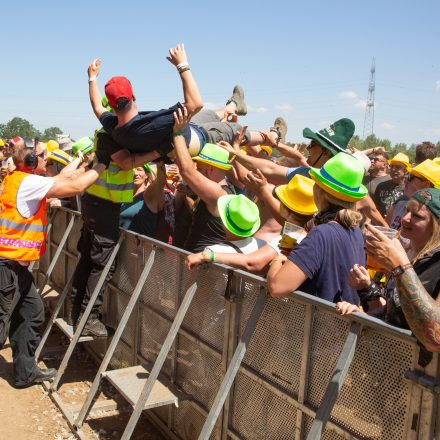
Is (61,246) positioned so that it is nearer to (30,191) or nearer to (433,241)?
(30,191)

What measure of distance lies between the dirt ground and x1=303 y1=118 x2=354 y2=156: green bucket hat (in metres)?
2.77

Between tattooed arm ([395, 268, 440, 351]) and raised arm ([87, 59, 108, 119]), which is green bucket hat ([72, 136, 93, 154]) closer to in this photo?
raised arm ([87, 59, 108, 119])

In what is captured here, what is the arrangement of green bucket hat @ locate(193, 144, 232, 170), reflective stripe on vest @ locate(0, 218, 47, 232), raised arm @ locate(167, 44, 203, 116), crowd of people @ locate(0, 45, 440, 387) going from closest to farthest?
crowd of people @ locate(0, 45, 440, 387), raised arm @ locate(167, 44, 203, 116), green bucket hat @ locate(193, 144, 232, 170), reflective stripe on vest @ locate(0, 218, 47, 232)

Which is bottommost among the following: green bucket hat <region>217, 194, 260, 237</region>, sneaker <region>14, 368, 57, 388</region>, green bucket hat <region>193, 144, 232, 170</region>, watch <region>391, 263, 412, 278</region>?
sneaker <region>14, 368, 57, 388</region>

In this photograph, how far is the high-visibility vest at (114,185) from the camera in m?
5.02

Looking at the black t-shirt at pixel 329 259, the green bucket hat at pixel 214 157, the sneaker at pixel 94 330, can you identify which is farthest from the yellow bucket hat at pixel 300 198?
the sneaker at pixel 94 330

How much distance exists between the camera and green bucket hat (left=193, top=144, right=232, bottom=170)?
4512 mm

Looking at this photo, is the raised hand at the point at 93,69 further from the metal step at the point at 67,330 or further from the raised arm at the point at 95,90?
the metal step at the point at 67,330

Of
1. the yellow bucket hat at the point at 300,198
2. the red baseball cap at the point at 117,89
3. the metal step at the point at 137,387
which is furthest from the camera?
the red baseball cap at the point at 117,89

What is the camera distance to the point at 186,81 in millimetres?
4195

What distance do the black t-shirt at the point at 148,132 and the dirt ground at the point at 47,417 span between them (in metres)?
2.33

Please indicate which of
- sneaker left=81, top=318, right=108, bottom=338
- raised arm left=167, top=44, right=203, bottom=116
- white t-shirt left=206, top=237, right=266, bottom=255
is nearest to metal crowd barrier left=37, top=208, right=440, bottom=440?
white t-shirt left=206, top=237, right=266, bottom=255

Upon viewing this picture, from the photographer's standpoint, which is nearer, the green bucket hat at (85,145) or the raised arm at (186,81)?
the raised arm at (186,81)

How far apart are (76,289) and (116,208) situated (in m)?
1.04
